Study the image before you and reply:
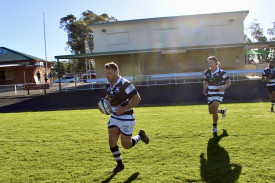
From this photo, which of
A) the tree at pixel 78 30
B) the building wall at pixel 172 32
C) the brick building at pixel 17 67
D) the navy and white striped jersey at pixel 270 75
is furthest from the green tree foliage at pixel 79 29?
the navy and white striped jersey at pixel 270 75

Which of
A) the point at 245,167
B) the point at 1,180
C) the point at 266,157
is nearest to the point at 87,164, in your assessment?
the point at 1,180

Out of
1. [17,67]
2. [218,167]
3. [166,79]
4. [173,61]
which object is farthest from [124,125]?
[17,67]

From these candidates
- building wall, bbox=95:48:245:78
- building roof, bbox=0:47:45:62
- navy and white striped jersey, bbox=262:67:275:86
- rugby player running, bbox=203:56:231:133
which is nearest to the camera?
rugby player running, bbox=203:56:231:133

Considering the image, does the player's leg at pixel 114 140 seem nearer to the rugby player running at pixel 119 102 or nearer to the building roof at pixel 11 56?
the rugby player running at pixel 119 102

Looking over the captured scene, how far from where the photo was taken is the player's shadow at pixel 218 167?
3.53 meters

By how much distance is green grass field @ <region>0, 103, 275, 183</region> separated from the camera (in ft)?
12.4

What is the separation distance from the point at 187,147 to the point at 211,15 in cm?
2317

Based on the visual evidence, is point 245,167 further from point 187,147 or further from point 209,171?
point 187,147

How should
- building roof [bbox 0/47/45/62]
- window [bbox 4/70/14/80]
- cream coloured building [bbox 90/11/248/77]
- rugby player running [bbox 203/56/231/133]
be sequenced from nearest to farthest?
rugby player running [bbox 203/56/231/133] → cream coloured building [bbox 90/11/248/77] → window [bbox 4/70/14/80] → building roof [bbox 0/47/45/62]

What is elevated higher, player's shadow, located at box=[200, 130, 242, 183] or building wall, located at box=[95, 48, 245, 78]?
building wall, located at box=[95, 48, 245, 78]

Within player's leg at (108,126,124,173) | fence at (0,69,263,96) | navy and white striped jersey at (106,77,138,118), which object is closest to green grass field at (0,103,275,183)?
player's leg at (108,126,124,173)

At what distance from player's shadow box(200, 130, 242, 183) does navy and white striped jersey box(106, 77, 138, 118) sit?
1551 millimetres

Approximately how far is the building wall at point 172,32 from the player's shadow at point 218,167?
22.5 m

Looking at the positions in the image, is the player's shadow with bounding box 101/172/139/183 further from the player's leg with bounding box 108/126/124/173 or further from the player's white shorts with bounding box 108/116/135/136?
the player's white shorts with bounding box 108/116/135/136
